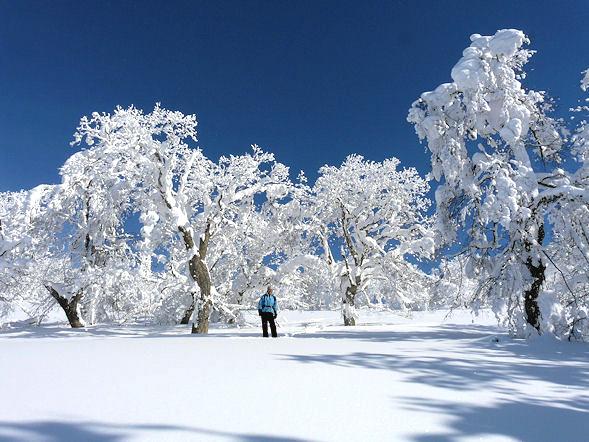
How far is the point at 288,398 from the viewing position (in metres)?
3.36

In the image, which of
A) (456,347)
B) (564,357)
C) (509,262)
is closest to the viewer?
(564,357)

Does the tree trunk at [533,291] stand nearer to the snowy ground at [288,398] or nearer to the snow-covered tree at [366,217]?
the snowy ground at [288,398]

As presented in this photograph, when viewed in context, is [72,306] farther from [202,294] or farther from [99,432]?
[99,432]

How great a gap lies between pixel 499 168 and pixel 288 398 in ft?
25.9

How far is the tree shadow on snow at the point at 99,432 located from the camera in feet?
8.09

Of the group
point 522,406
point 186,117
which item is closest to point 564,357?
point 522,406

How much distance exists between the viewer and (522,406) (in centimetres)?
336

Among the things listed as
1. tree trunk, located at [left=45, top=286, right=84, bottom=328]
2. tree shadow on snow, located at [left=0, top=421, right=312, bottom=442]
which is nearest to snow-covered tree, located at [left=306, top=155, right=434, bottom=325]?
tree trunk, located at [left=45, top=286, right=84, bottom=328]

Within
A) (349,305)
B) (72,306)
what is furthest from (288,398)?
(72,306)

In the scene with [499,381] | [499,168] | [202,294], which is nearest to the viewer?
[499,381]

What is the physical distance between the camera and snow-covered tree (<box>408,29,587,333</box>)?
873 cm

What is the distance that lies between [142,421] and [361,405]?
1.72m

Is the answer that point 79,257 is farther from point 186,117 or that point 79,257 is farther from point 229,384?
point 229,384

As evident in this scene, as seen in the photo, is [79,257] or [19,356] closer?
[19,356]
